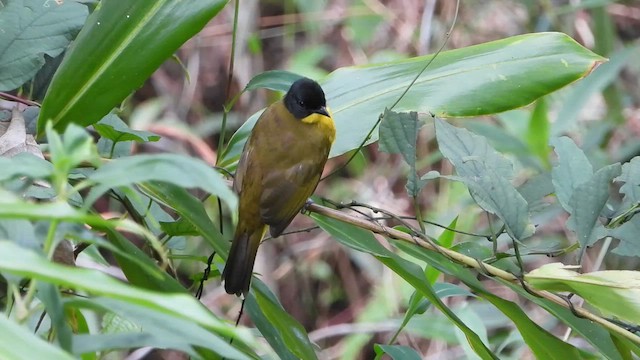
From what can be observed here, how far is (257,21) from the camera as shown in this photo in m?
4.68

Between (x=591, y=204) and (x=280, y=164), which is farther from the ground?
(x=591, y=204)

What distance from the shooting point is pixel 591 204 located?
1257 mm

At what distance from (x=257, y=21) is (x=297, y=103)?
262cm

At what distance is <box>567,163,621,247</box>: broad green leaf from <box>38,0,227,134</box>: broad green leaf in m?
0.60

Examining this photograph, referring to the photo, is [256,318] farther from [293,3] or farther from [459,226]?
[293,3]

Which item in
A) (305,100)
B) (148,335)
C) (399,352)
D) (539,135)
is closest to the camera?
(148,335)

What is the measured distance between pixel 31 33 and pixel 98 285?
2.85ft

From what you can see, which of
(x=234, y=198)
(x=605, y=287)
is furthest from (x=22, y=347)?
(x=605, y=287)

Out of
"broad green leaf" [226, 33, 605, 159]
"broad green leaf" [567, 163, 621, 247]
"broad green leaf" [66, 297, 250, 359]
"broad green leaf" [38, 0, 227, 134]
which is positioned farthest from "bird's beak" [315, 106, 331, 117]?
"broad green leaf" [66, 297, 250, 359]

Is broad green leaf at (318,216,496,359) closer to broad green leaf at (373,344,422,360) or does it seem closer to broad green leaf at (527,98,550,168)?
broad green leaf at (373,344,422,360)

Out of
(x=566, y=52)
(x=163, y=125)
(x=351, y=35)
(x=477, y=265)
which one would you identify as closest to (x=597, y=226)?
(x=477, y=265)

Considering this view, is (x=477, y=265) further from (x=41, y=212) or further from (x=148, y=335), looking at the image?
(x=41, y=212)

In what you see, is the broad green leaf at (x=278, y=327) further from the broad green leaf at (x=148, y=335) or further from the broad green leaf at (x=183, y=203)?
the broad green leaf at (x=148, y=335)

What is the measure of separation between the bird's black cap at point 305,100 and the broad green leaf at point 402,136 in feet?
1.43
